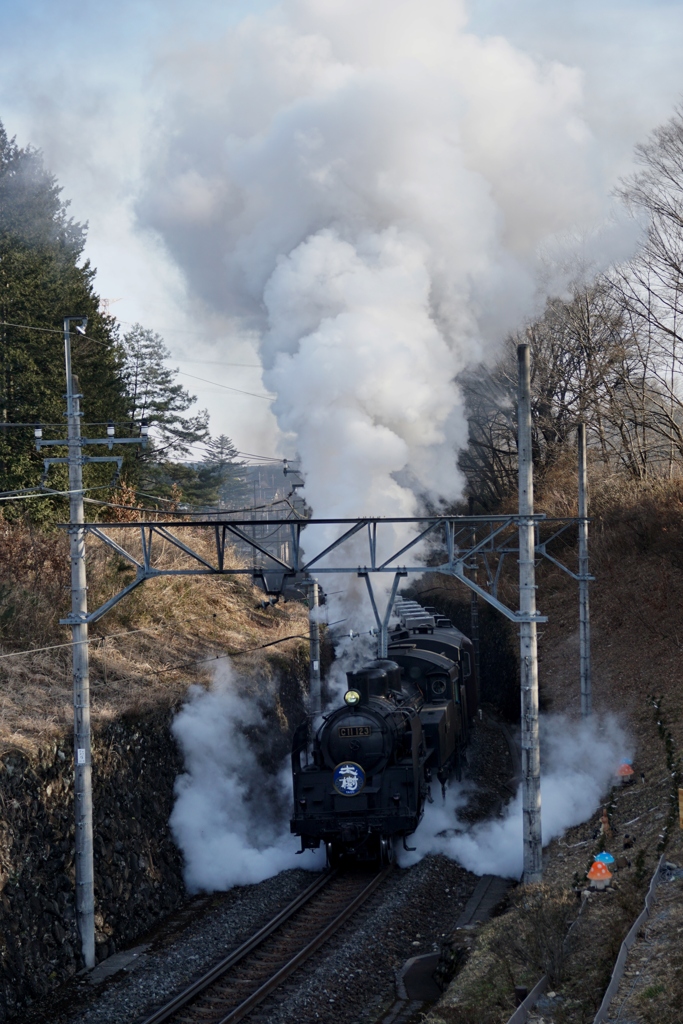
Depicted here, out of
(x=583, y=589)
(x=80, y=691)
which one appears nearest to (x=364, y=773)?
(x=80, y=691)

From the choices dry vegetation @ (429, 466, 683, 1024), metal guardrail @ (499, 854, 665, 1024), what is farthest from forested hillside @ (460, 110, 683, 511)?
metal guardrail @ (499, 854, 665, 1024)

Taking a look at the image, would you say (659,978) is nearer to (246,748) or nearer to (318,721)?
(318,721)

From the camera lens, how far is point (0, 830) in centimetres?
1153

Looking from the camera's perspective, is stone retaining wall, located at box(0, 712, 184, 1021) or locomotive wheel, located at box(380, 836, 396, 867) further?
locomotive wheel, located at box(380, 836, 396, 867)

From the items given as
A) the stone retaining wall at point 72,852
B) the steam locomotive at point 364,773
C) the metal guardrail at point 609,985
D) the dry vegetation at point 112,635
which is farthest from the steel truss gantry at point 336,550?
the metal guardrail at point 609,985

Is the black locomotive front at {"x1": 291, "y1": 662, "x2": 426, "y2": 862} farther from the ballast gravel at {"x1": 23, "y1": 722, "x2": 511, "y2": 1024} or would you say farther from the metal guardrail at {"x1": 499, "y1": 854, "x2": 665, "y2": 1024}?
the metal guardrail at {"x1": 499, "y1": 854, "x2": 665, "y2": 1024}

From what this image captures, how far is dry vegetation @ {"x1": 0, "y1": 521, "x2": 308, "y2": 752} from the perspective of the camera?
51.6 ft

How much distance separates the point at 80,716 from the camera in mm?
12578

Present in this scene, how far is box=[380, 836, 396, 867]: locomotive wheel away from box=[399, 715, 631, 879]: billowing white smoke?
1.00 ft

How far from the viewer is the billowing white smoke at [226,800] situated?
49.9ft

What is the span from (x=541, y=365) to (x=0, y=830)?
27391mm

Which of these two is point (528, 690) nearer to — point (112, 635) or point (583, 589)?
point (583, 589)

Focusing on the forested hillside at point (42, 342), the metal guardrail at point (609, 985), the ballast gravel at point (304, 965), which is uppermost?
the forested hillside at point (42, 342)

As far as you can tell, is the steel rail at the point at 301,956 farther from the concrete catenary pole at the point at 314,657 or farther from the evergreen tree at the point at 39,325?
the evergreen tree at the point at 39,325
